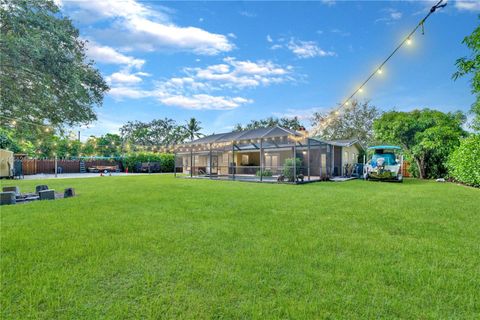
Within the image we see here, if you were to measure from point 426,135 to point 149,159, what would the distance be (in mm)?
24697

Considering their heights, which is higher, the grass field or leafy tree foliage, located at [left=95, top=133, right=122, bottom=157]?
leafy tree foliage, located at [left=95, top=133, right=122, bottom=157]

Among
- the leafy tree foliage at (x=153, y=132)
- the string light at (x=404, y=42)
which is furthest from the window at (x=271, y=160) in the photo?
the leafy tree foliage at (x=153, y=132)

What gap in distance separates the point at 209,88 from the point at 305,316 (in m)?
19.3

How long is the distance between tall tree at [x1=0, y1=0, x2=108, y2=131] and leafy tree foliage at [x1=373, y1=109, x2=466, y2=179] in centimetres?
1730

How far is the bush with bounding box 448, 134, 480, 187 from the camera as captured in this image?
32.9 ft

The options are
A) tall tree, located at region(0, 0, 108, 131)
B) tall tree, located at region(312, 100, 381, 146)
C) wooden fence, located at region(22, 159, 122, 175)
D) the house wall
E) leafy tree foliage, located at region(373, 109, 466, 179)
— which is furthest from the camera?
tall tree, located at region(312, 100, 381, 146)

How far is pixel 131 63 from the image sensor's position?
1299cm

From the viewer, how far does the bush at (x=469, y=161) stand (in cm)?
1004

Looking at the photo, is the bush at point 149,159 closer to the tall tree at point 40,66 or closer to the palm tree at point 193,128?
the palm tree at point 193,128

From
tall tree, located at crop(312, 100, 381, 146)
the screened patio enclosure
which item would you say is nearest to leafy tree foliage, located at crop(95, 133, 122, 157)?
the screened patio enclosure

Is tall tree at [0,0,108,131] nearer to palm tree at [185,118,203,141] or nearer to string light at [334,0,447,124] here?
string light at [334,0,447,124]

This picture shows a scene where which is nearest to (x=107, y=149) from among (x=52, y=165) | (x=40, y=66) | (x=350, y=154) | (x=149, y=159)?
(x=52, y=165)

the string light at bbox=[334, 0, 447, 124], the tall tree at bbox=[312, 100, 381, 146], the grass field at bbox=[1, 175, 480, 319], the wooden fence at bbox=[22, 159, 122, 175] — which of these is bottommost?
the grass field at bbox=[1, 175, 480, 319]

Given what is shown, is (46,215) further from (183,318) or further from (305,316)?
(305,316)
